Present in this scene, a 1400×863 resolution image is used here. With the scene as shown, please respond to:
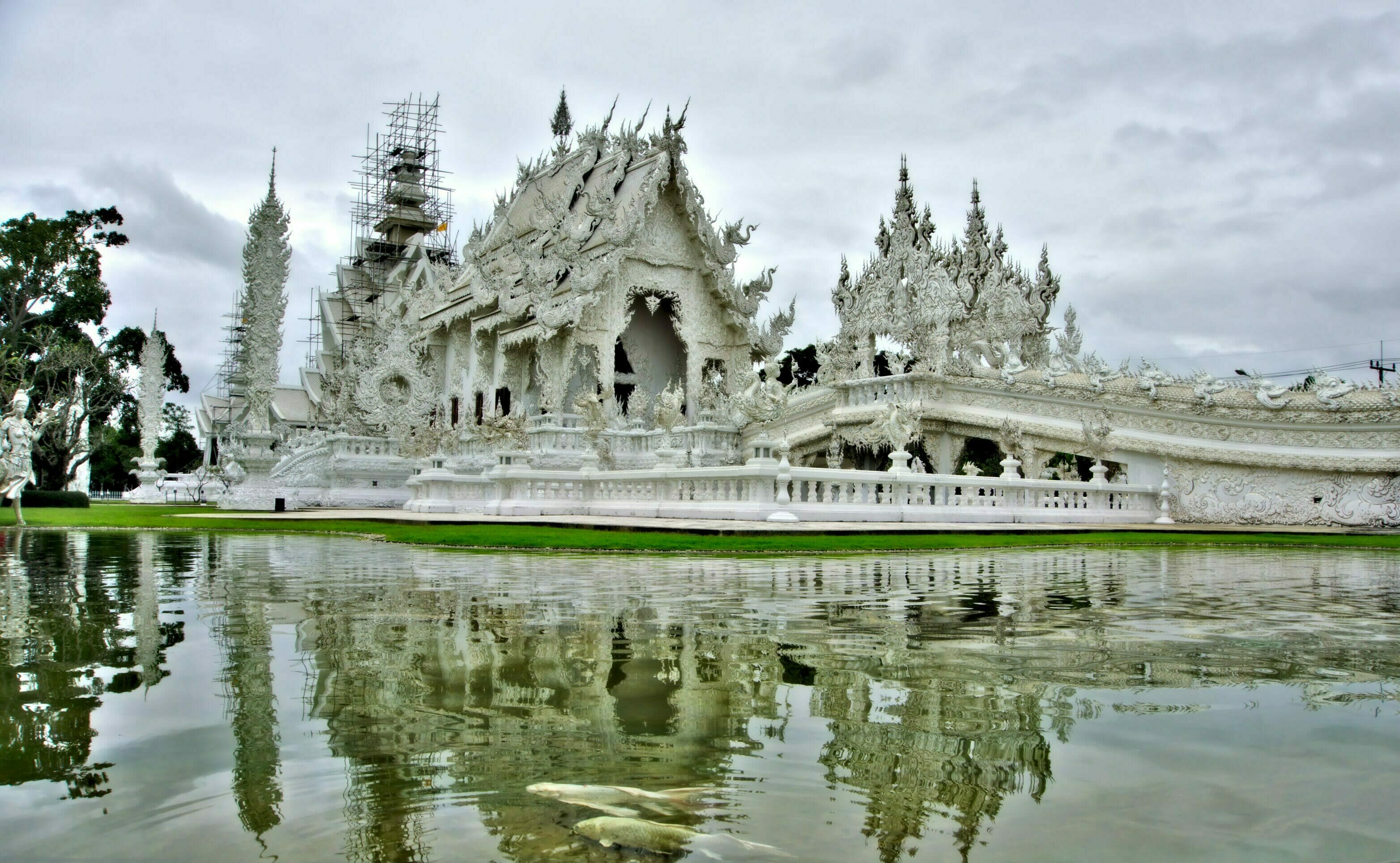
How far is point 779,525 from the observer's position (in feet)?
42.4

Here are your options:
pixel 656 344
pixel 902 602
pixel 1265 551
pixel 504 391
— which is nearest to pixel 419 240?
pixel 504 391

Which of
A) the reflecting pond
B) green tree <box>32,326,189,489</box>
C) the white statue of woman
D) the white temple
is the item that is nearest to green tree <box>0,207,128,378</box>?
green tree <box>32,326,189,489</box>

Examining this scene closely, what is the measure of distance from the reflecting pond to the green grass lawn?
14.3 ft

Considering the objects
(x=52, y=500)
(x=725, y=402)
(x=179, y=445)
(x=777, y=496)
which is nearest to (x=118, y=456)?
(x=179, y=445)

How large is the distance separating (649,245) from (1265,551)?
17184mm

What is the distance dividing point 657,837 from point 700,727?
0.95 m

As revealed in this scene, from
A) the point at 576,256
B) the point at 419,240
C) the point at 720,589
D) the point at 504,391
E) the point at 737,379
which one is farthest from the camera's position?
the point at 419,240

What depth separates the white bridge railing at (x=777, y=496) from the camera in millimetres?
14555

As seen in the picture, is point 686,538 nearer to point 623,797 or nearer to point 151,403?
point 623,797

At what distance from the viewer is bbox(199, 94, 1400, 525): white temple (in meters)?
17.6

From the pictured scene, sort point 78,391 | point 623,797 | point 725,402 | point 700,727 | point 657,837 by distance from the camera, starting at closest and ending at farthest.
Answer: point 657,837, point 623,797, point 700,727, point 725,402, point 78,391

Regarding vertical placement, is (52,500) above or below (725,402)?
below

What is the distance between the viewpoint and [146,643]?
4.50 m

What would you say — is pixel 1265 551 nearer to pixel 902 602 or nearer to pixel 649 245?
pixel 902 602
